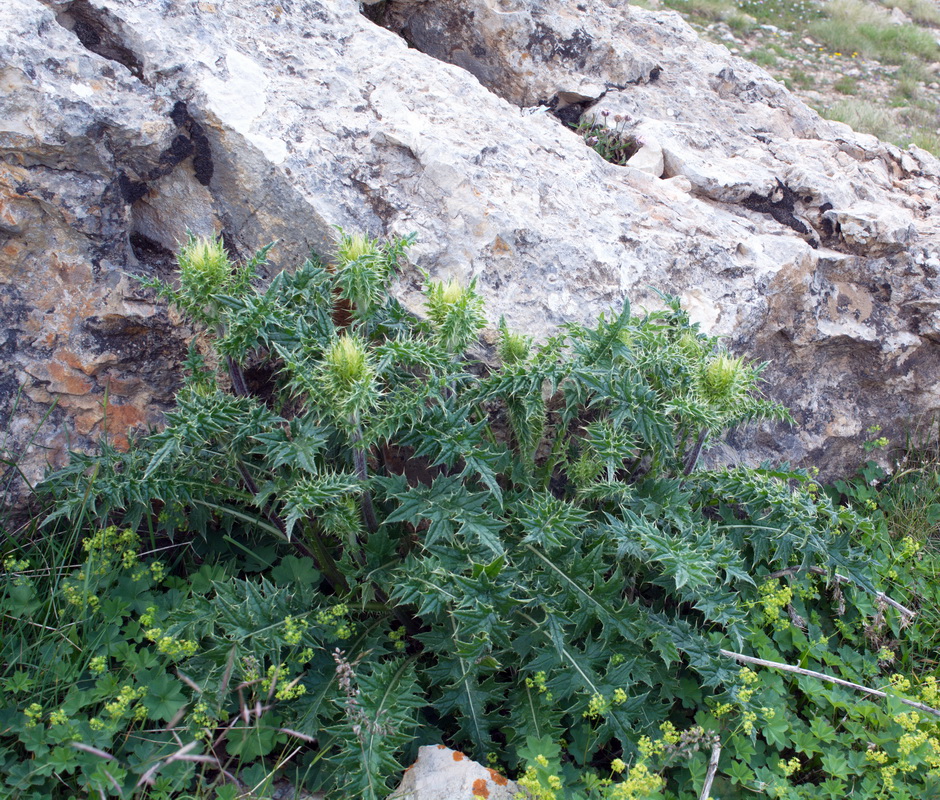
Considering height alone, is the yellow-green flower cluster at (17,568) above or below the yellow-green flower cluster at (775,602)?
below

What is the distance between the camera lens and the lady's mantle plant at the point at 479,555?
229cm

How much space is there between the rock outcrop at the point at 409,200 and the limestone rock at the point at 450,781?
163cm

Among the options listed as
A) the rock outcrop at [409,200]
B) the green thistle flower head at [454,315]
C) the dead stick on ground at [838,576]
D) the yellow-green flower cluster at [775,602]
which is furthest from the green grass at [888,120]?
the green thistle flower head at [454,315]

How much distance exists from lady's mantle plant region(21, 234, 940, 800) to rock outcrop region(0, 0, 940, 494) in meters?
0.39

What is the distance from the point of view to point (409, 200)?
3.09 metres

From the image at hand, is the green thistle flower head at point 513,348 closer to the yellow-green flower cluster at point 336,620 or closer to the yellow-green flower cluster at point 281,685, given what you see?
the yellow-green flower cluster at point 336,620

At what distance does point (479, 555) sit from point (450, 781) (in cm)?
68

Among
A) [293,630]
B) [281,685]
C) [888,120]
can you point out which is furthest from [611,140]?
[888,120]

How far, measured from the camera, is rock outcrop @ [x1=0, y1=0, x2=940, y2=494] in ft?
9.16

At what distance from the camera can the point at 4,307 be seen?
2.75 metres

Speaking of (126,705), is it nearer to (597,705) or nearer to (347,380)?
(347,380)

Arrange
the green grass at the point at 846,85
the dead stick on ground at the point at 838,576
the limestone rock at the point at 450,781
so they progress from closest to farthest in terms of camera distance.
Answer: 1. the limestone rock at the point at 450,781
2. the dead stick on ground at the point at 838,576
3. the green grass at the point at 846,85

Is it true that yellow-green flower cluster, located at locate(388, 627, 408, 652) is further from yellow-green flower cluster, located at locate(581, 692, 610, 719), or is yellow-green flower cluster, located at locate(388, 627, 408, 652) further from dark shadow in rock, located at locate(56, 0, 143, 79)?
dark shadow in rock, located at locate(56, 0, 143, 79)

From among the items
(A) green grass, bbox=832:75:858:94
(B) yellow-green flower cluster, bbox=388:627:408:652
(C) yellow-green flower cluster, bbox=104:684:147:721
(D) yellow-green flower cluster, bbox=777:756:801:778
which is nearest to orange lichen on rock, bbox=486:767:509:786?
(B) yellow-green flower cluster, bbox=388:627:408:652
